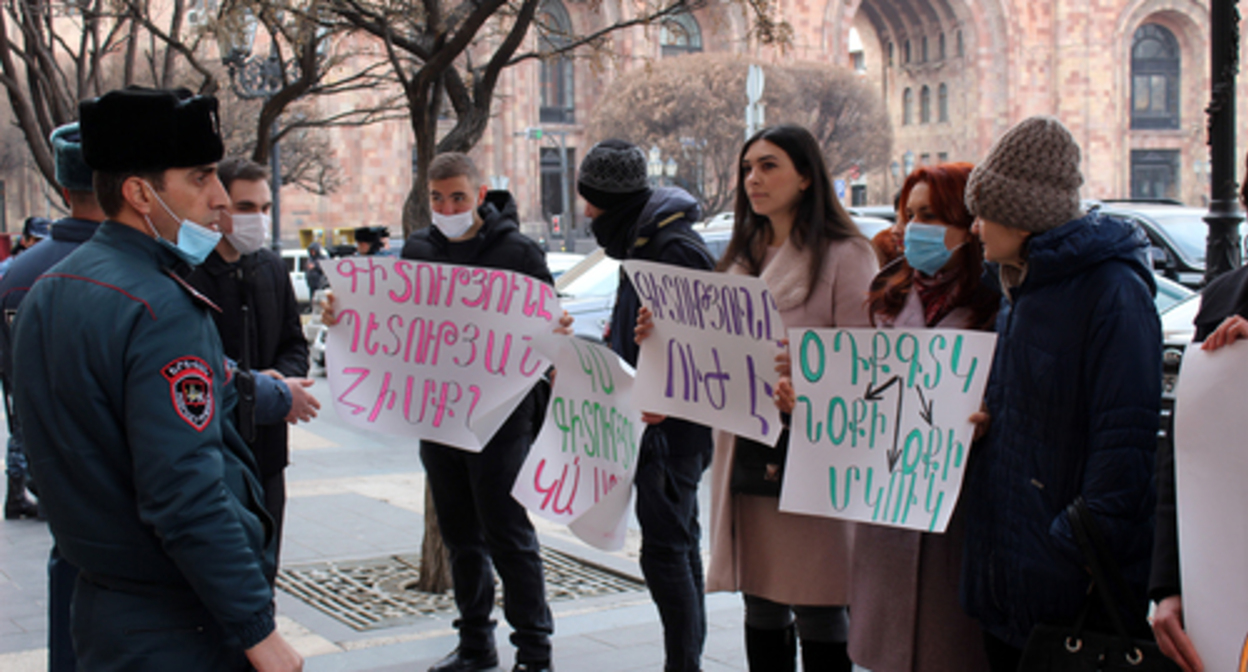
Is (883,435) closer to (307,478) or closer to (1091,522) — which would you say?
(1091,522)

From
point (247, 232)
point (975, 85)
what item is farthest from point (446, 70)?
point (975, 85)

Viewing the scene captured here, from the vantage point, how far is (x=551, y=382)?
4277 mm

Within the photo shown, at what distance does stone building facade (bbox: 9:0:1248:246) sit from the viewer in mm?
52503

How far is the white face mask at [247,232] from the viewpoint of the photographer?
151 inches

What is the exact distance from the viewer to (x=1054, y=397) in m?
2.54

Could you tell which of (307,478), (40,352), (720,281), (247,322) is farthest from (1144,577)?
(307,478)

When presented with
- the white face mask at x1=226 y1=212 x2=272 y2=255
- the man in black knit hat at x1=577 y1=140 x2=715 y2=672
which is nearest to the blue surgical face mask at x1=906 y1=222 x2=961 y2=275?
the man in black knit hat at x1=577 y1=140 x2=715 y2=672

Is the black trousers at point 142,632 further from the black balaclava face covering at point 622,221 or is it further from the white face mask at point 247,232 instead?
the black balaclava face covering at point 622,221

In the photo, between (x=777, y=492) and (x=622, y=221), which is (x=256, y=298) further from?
(x=777, y=492)

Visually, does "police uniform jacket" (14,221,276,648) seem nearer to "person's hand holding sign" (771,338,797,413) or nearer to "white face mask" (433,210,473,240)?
"person's hand holding sign" (771,338,797,413)

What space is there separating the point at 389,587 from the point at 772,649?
8.51ft

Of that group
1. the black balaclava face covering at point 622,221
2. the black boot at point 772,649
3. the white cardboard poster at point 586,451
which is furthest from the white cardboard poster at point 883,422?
the black balaclava face covering at point 622,221

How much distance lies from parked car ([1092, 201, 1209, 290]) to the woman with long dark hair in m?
9.31

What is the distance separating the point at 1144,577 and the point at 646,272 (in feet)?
5.58
